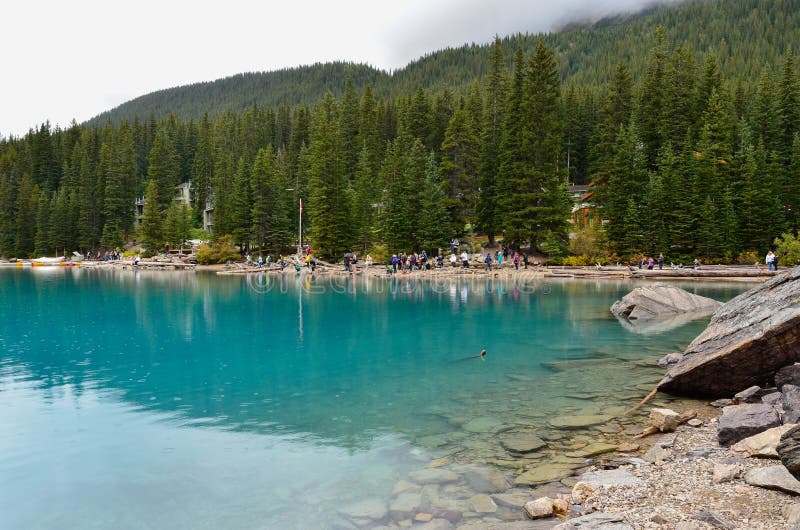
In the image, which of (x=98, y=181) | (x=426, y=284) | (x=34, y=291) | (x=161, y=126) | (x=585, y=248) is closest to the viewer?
(x=34, y=291)

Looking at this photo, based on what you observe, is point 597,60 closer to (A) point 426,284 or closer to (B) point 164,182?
(B) point 164,182

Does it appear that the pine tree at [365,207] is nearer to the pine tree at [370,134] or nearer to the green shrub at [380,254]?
the green shrub at [380,254]

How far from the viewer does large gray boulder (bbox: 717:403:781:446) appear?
24.3 ft

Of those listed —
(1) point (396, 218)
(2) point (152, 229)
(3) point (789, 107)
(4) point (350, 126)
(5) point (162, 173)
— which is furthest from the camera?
(5) point (162, 173)

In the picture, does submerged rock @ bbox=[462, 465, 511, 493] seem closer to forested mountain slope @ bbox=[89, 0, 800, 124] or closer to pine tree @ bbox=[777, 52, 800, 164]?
pine tree @ bbox=[777, 52, 800, 164]

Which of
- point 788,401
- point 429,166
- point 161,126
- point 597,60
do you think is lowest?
point 788,401

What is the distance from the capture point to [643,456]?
25.0ft

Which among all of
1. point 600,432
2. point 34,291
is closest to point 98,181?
point 34,291

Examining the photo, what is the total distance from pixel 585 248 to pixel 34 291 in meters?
45.4

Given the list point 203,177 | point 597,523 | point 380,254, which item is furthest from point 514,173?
point 203,177

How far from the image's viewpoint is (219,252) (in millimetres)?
68875

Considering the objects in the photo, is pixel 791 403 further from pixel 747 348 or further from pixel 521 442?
pixel 521 442

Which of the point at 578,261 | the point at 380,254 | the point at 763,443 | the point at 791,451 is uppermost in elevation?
the point at 380,254

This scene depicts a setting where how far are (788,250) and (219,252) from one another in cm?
6004
